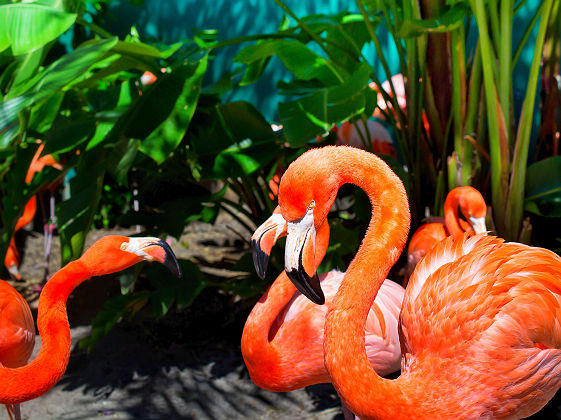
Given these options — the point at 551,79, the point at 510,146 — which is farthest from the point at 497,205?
→ the point at 551,79

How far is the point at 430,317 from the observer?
1980 mm

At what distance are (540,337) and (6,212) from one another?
2732 mm

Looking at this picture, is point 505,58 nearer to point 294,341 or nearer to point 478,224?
point 478,224

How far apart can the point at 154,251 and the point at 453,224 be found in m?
1.68

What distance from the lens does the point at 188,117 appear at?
2832mm

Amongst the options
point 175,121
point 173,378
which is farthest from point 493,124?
point 173,378

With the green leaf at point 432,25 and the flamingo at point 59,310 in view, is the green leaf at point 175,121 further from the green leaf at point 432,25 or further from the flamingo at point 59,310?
the green leaf at point 432,25

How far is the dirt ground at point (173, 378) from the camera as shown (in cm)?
311

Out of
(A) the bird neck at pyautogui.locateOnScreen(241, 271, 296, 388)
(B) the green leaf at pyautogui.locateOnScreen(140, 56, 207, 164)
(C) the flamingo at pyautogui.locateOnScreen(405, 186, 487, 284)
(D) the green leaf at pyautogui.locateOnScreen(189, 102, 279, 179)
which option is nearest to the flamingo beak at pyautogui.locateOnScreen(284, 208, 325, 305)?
(A) the bird neck at pyautogui.locateOnScreen(241, 271, 296, 388)

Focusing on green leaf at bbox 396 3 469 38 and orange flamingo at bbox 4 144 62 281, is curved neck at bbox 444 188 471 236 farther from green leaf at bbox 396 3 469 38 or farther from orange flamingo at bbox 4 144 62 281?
orange flamingo at bbox 4 144 62 281

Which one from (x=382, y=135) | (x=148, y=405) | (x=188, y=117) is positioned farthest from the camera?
(x=382, y=135)

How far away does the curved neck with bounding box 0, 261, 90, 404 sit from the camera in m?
2.03

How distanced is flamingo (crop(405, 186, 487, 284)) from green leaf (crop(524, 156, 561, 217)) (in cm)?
25

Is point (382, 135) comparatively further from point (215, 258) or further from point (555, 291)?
point (555, 291)
